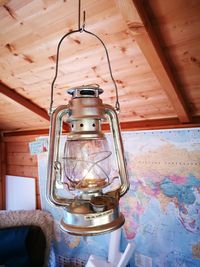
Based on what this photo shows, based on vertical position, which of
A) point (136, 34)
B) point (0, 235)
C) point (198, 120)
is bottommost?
point (0, 235)

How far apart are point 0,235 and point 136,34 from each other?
1860 millimetres

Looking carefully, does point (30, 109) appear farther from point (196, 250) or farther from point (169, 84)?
point (196, 250)

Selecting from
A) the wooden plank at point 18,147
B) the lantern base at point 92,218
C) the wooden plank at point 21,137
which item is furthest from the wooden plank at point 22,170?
the lantern base at point 92,218

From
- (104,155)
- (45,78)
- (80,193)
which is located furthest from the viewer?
(45,78)

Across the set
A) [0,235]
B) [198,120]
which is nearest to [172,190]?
[198,120]

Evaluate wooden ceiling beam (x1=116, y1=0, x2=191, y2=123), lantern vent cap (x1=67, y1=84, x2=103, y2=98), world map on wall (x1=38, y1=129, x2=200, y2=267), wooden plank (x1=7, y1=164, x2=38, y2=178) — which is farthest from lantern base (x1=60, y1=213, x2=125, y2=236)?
wooden plank (x1=7, y1=164, x2=38, y2=178)

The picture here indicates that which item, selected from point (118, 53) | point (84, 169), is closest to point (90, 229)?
point (84, 169)

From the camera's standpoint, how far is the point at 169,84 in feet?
3.39

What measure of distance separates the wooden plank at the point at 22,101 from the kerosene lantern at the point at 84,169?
3.72ft

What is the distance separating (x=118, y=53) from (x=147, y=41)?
0.73 feet

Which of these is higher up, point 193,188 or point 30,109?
point 30,109

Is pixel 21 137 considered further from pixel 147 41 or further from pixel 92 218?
pixel 92 218

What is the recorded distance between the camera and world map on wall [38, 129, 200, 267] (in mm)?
1440

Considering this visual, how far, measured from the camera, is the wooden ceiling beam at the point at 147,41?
2.50ft
